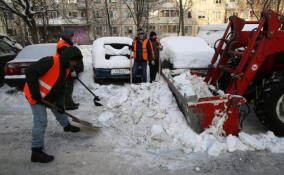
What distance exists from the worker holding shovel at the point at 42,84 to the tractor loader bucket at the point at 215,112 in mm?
1845

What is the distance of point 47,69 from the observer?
2537 mm

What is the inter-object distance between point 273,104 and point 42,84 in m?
3.36

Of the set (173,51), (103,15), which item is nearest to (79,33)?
(103,15)

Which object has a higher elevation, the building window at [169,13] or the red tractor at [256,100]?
the building window at [169,13]

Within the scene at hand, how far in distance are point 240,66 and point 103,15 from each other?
29480 mm

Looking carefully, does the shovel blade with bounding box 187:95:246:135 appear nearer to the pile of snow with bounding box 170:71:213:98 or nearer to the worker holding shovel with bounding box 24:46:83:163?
the pile of snow with bounding box 170:71:213:98

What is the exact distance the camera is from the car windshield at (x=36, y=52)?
577 cm

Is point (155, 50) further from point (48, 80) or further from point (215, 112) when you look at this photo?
point (48, 80)

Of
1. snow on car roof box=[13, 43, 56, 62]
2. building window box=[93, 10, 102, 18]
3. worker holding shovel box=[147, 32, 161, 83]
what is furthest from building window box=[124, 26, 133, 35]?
worker holding shovel box=[147, 32, 161, 83]

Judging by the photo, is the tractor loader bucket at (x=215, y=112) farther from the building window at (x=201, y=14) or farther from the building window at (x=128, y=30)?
the building window at (x=201, y=14)

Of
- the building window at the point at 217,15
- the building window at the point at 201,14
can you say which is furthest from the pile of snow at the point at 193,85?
the building window at the point at 217,15

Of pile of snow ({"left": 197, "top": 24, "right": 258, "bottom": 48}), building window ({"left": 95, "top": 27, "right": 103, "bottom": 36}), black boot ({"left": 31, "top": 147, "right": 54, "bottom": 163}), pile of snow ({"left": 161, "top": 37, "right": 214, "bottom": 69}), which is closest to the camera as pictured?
black boot ({"left": 31, "top": 147, "right": 54, "bottom": 163})

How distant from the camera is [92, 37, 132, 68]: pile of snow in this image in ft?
19.9

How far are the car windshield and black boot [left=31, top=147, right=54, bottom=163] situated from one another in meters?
3.68
